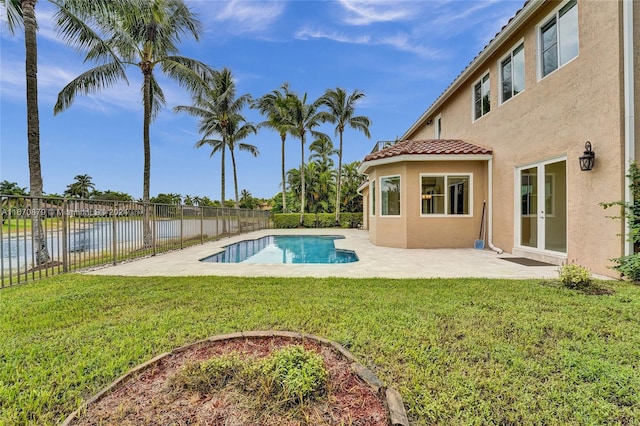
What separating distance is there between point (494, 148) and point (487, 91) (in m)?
2.39

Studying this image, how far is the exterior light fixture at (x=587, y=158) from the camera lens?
666cm

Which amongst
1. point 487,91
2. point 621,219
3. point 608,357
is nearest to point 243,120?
point 487,91

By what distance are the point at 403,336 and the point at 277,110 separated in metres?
24.4

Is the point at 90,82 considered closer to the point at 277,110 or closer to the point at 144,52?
the point at 144,52

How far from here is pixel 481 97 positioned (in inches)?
471

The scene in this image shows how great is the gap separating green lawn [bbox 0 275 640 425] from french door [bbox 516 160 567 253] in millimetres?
2837

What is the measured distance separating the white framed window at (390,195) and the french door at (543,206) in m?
4.05

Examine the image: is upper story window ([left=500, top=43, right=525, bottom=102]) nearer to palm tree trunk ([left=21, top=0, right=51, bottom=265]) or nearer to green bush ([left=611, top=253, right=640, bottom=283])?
green bush ([left=611, top=253, right=640, bottom=283])

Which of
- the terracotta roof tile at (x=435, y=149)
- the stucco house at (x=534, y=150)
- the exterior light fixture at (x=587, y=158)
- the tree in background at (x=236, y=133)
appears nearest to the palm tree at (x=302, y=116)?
the tree in background at (x=236, y=133)

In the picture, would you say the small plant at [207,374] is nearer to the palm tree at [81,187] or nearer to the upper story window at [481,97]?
the upper story window at [481,97]

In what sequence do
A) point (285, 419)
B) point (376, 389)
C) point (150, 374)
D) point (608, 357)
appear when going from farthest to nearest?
point (608, 357) → point (150, 374) → point (376, 389) → point (285, 419)

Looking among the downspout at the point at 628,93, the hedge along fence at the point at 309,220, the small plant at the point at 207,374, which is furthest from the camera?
the hedge along fence at the point at 309,220

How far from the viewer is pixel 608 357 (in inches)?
120

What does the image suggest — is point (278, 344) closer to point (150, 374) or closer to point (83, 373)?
point (150, 374)
